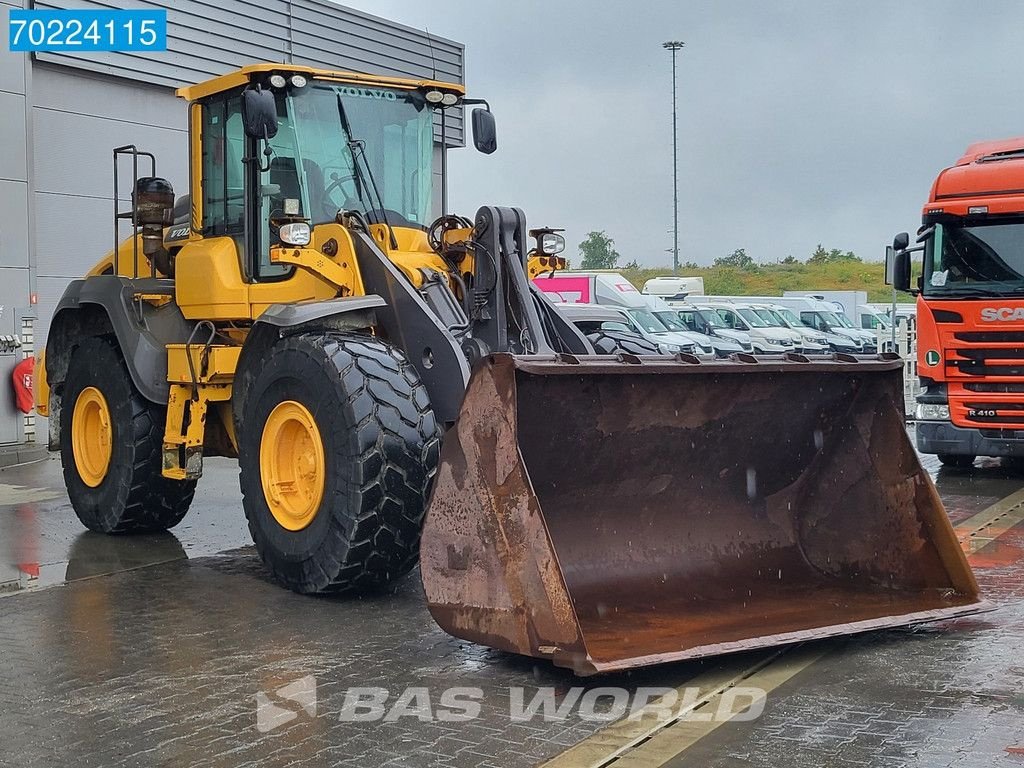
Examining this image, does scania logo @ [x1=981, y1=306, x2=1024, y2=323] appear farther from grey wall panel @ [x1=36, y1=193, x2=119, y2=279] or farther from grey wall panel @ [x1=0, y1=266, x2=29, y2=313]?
grey wall panel @ [x1=36, y1=193, x2=119, y2=279]

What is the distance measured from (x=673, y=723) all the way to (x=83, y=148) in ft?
50.0

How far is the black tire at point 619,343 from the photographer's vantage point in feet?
27.8

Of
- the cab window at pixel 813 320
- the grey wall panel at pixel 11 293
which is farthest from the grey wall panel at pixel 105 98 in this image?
the cab window at pixel 813 320

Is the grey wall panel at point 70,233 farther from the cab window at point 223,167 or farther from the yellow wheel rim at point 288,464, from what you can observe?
the yellow wheel rim at point 288,464

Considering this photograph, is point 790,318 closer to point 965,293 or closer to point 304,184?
point 965,293

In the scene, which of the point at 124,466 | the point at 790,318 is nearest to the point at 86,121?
the point at 124,466

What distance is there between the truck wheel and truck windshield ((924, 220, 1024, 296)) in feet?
24.3

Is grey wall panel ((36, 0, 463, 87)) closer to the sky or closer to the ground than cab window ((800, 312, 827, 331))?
closer to the sky

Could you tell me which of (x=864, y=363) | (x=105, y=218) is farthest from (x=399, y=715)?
(x=105, y=218)

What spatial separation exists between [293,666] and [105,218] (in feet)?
45.7

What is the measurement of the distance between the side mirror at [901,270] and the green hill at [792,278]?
58.1 meters

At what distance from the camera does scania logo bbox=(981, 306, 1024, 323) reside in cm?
1202

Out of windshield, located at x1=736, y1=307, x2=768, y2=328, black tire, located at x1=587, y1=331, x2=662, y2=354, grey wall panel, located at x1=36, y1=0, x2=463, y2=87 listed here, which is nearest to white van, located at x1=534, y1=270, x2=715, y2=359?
windshield, located at x1=736, y1=307, x2=768, y2=328

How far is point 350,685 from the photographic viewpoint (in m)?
5.36
